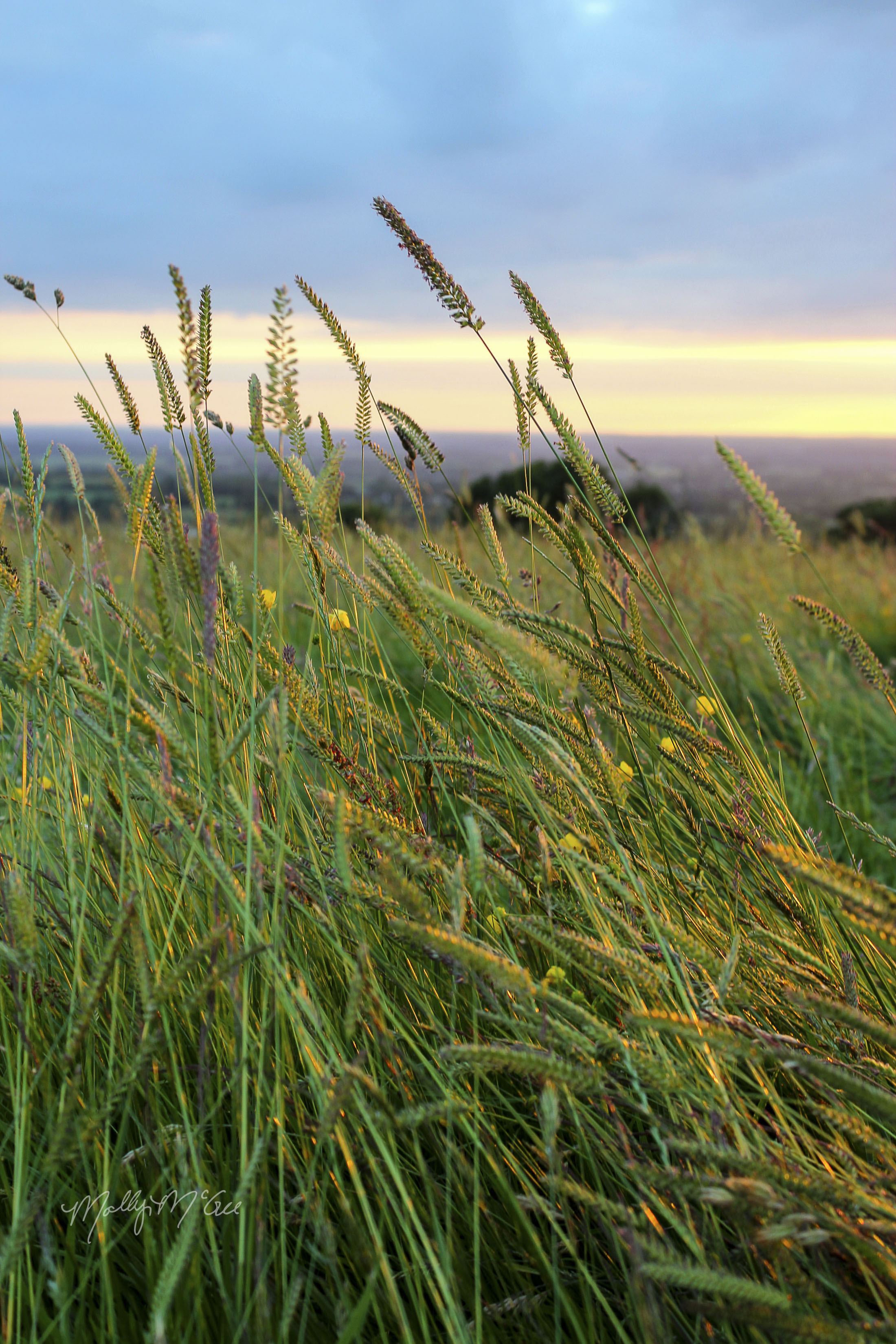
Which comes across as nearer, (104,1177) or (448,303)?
(104,1177)

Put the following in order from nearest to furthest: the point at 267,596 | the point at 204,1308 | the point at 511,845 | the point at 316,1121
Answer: the point at 204,1308, the point at 316,1121, the point at 511,845, the point at 267,596

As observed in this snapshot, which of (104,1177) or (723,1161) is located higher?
(723,1161)

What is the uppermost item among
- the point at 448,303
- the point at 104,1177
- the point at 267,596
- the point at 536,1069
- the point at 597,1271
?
the point at 448,303

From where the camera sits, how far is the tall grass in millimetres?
688

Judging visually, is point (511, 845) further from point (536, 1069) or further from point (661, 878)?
point (536, 1069)

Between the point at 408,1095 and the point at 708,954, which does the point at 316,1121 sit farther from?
the point at 708,954

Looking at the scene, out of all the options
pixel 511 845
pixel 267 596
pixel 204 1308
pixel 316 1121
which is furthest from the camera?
pixel 267 596

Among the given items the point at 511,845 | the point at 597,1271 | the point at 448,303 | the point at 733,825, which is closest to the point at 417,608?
the point at 511,845

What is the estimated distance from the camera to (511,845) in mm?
1131

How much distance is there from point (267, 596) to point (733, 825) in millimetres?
820

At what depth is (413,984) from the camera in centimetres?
105

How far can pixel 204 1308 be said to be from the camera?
78cm

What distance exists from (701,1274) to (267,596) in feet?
3.66

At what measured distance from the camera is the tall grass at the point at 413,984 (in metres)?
0.69
